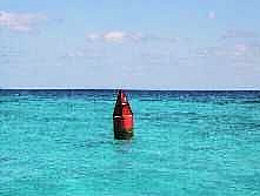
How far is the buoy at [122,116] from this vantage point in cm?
3997

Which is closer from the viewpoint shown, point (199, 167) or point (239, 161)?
point (199, 167)

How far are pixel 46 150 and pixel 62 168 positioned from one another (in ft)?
29.1

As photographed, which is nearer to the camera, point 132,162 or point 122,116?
point 132,162

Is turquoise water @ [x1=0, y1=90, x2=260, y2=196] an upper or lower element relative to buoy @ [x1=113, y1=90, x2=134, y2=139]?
lower

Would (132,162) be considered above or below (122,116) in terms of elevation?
below

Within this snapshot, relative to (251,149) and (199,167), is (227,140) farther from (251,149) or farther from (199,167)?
(199,167)

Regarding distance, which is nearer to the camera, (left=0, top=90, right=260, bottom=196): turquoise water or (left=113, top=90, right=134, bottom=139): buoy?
(left=0, top=90, right=260, bottom=196): turquoise water

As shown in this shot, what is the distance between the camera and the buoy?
131 ft

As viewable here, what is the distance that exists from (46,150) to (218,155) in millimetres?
10998

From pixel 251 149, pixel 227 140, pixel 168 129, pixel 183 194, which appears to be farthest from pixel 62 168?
pixel 168 129

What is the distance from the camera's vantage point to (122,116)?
40.0 meters

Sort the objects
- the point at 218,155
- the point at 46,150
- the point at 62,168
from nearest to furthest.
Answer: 1. the point at 62,168
2. the point at 218,155
3. the point at 46,150

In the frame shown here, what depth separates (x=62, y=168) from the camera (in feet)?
109

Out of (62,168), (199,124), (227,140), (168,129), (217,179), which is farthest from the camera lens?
(199,124)
